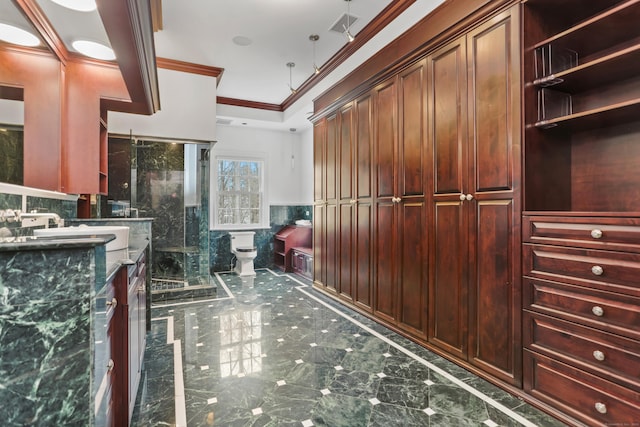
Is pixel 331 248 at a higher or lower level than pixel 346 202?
lower

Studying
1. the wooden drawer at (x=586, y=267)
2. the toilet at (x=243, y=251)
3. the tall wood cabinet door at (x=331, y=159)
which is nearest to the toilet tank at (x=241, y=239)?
the toilet at (x=243, y=251)

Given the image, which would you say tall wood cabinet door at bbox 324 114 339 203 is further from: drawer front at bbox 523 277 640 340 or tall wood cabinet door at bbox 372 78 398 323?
drawer front at bbox 523 277 640 340

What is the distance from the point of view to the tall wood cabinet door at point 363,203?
12.1ft

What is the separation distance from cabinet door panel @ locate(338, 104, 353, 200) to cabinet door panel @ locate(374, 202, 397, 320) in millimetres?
666

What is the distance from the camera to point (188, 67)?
466 cm

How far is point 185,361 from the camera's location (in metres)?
2.69

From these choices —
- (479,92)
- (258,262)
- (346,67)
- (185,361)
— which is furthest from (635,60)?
(258,262)

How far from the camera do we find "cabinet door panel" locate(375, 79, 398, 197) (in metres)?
3.30

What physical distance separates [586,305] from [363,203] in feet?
7.47

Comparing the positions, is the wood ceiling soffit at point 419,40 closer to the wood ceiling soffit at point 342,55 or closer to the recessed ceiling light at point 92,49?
the wood ceiling soffit at point 342,55

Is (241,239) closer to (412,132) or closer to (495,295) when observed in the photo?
(412,132)

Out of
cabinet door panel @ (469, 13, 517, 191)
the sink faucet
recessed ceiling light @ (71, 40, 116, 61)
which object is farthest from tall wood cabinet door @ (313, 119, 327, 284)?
the sink faucet

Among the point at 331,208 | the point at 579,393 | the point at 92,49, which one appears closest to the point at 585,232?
the point at 579,393

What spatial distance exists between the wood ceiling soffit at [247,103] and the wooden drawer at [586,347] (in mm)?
5452
